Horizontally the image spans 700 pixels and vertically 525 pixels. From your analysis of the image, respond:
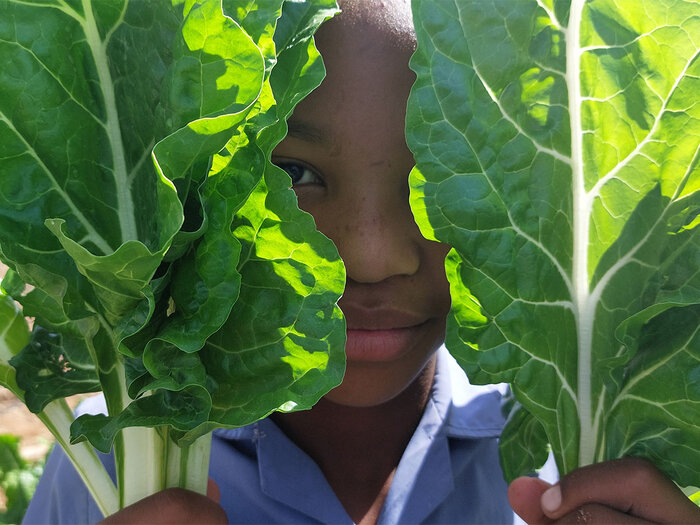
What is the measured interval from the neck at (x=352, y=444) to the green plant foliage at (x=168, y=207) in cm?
73

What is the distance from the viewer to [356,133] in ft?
4.05

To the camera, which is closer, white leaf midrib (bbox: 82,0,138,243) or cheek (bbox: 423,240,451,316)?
white leaf midrib (bbox: 82,0,138,243)

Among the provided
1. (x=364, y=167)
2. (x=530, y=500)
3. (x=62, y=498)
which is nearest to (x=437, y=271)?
(x=364, y=167)

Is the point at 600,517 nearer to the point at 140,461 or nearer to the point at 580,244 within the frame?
the point at 580,244

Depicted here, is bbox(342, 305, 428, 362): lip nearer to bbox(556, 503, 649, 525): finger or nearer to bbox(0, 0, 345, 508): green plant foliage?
bbox(0, 0, 345, 508): green plant foliage

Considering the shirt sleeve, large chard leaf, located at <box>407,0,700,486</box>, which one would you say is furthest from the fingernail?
the shirt sleeve

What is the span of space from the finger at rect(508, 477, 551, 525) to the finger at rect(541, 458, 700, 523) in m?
0.03

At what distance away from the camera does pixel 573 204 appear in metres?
1.05

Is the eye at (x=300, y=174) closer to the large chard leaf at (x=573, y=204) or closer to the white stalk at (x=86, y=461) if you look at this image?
the large chard leaf at (x=573, y=204)

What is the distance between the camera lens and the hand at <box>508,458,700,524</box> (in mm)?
994

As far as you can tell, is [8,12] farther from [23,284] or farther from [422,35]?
[422,35]

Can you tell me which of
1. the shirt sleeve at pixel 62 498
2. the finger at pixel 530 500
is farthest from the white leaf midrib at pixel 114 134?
the shirt sleeve at pixel 62 498

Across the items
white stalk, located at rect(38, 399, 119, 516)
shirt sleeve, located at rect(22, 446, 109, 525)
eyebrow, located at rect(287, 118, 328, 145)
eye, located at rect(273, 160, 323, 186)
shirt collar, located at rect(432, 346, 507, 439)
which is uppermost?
Result: eyebrow, located at rect(287, 118, 328, 145)

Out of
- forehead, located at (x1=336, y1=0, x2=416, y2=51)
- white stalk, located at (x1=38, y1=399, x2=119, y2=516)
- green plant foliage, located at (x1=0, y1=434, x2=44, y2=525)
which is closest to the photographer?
white stalk, located at (x1=38, y1=399, x2=119, y2=516)
